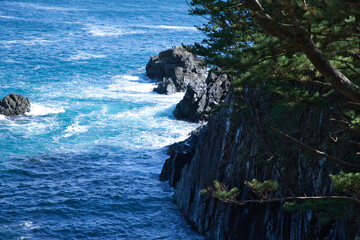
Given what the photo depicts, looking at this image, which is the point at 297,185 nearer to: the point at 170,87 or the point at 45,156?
the point at 45,156

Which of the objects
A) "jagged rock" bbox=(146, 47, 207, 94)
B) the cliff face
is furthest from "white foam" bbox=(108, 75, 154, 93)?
the cliff face

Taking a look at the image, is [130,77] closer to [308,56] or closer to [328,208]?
[328,208]

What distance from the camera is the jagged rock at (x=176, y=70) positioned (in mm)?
54250

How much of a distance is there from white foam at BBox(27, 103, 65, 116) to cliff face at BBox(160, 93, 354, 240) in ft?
81.0

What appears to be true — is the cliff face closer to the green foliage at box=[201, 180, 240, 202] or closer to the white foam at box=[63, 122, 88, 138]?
the green foliage at box=[201, 180, 240, 202]

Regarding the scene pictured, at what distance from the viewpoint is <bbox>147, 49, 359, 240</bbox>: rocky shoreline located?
14.4m

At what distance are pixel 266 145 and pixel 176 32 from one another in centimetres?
8250

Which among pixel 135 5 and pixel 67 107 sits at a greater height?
pixel 135 5

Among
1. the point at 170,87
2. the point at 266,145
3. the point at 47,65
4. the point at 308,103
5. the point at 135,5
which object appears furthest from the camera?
the point at 135,5

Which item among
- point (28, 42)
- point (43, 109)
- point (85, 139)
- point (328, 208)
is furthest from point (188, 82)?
point (328, 208)

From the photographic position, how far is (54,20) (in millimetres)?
101938

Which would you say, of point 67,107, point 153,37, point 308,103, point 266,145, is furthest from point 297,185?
point 153,37

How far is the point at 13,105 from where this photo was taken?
1731 inches

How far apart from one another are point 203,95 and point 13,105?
2079cm
